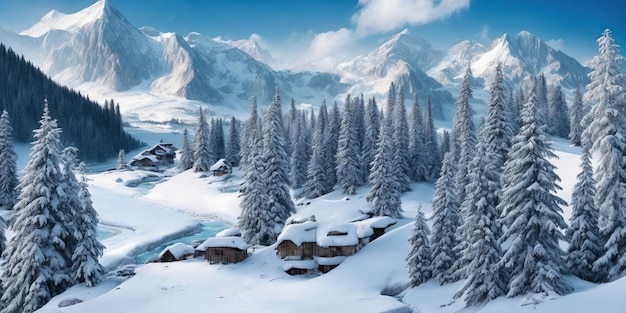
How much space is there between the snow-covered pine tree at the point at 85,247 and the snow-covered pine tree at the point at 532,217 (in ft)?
105

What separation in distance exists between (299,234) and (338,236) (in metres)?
3.92

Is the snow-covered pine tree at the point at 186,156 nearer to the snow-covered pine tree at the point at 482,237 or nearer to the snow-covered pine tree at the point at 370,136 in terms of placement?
the snow-covered pine tree at the point at 370,136

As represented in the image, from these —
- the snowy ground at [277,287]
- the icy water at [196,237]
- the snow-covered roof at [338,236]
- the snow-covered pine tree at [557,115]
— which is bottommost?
the icy water at [196,237]

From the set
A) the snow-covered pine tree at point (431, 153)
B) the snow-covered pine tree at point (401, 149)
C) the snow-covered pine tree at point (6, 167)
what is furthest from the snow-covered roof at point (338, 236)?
the snow-covered pine tree at point (6, 167)

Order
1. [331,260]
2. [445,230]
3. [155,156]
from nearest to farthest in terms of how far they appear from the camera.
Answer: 1. [445,230]
2. [331,260]
3. [155,156]

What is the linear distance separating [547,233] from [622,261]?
4.12 metres

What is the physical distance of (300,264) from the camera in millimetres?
44906

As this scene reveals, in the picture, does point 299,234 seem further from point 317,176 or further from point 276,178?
point 317,176

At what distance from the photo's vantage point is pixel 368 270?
41.8 m

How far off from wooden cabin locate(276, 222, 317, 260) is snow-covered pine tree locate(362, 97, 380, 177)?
34320mm

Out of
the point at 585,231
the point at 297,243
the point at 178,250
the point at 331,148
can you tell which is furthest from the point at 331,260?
the point at 331,148

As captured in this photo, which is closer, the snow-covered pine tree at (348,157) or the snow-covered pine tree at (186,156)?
the snow-covered pine tree at (348,157)

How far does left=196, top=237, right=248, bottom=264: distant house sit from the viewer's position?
153 ft

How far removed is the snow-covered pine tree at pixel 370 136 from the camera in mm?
81000
